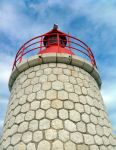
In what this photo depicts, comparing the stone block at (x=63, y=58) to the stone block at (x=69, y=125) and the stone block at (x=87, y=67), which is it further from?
the stone block at (x=69, y=125)

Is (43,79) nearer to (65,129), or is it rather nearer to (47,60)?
(47,60)

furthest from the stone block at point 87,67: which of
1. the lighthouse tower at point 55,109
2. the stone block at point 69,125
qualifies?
the stone block at point 69,125

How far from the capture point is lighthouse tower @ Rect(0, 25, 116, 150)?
4.48 meters

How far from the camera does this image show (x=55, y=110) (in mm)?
4812

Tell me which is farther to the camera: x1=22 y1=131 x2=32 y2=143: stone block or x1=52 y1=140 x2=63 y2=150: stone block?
x1=22 y1=131 x2=32 y2=143: stone block

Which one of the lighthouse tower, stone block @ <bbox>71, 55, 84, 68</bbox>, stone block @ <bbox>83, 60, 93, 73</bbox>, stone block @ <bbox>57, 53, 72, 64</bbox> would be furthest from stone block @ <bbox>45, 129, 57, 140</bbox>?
stone block @ <bbox>83, 60, 93, 73</bbox>

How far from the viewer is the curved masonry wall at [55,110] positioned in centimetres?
447

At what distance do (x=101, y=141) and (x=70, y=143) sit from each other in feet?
3.05

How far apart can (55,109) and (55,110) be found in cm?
3

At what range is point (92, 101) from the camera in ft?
18.2

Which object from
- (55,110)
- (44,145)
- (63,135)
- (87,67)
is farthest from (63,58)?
(44,145)

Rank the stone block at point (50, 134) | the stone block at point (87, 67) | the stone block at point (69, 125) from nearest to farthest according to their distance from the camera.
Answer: the stone block at point (50, 134) → the stone block at point (69, 125) → the stone block at point (87, 67)

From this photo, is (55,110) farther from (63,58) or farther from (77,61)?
(77,61)

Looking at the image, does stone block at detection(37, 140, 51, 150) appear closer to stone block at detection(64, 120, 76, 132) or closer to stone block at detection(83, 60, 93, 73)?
stone block at detection(64, 120, 76, 132)
